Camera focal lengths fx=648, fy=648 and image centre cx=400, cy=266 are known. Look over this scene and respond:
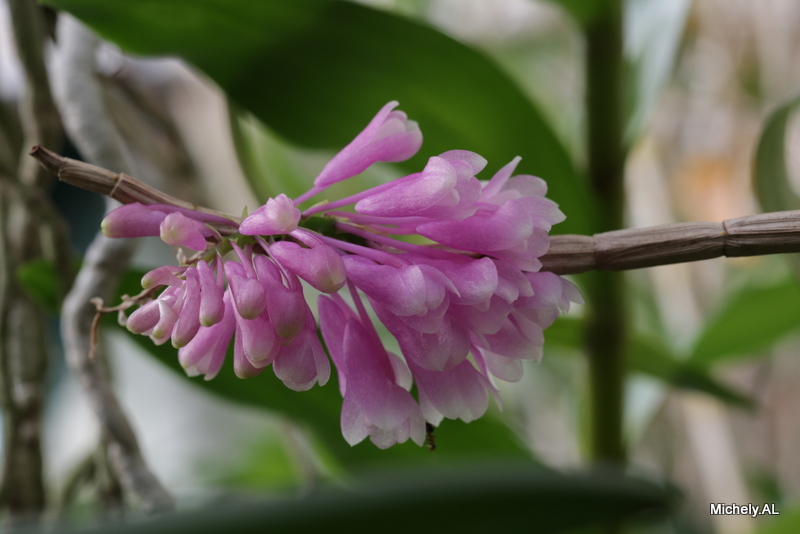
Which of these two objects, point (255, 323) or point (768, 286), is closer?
point (255, 323)

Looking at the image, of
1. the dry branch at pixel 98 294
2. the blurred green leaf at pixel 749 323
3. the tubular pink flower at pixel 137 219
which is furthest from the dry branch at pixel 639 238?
the blurred green leaf at pixel 749 323

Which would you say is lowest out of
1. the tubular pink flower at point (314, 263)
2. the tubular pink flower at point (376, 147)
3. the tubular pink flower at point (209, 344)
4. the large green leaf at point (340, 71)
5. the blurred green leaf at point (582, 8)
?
the tubular pink flower at point (209, 344)

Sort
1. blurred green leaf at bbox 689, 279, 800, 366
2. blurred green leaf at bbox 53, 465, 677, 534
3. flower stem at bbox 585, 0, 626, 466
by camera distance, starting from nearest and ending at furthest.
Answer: blurred green leaf at bbox 53, 465, 677, 534, flower stem at bbox 585, 0, 626, 466, blurred green leaf at bbox 689, 279, 800, 366

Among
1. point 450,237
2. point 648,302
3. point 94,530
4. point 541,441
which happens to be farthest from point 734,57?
point 94,530

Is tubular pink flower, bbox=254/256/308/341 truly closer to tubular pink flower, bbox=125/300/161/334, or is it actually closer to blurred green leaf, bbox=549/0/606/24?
tubular pink flower, bbox=125/300/161/334

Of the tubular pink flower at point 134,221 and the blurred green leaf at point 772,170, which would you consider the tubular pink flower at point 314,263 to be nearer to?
the tubular pink flower at point 134,221

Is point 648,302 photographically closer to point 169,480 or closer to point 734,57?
point 734,57

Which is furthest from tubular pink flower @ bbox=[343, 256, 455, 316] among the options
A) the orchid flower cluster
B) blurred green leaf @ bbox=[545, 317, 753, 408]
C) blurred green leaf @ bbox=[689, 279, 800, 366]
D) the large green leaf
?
blurred green leaf @ bbox=[689, 279, 800, 366]
